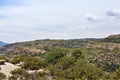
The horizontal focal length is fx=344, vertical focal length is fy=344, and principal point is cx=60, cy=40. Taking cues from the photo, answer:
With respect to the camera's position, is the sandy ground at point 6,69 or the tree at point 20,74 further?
the sandy ground at point 6,69

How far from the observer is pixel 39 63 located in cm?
6688

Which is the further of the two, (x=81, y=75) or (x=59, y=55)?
(x=59, y=55)

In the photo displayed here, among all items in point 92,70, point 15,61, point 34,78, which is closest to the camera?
point 34,78

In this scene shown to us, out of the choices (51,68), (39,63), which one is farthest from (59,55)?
(51,68)

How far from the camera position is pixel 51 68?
60438 millimetres

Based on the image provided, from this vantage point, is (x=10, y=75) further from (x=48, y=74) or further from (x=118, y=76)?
(x=118, y=76)

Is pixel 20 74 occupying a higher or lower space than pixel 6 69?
lower

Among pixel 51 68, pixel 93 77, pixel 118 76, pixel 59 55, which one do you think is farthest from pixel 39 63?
pixel 59 55

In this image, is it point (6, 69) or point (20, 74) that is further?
point (6, 69)

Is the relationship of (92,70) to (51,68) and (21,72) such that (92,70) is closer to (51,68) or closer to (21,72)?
(51,68)

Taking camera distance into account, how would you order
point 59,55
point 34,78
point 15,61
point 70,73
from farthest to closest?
point 59,55 → point 15,61 → point 70,73 → point 34,78

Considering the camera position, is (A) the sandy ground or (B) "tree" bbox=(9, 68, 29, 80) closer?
(B) "tree" bbox=(9, 68, 29, 80)

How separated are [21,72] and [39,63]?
9872 millimetres

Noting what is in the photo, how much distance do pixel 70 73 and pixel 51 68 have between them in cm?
358
